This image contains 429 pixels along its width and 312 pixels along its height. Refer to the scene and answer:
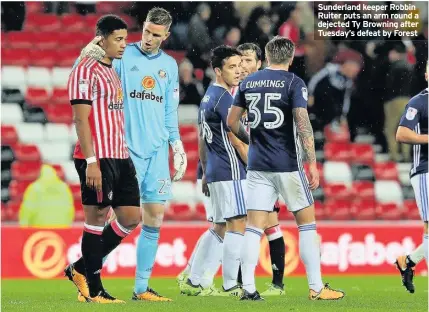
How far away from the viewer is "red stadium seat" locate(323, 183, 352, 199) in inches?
648

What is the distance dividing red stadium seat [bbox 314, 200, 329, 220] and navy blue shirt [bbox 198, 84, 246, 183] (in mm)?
6797

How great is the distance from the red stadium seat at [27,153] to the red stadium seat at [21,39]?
175 centimetres

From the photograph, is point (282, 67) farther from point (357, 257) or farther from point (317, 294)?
point (357, 257)

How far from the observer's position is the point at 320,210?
53.1ft

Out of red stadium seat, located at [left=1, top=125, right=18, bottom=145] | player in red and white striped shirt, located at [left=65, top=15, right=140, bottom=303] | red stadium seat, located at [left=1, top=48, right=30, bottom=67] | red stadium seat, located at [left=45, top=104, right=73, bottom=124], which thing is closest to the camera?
player in red and white striped shirt, located at [left=65, top=15, right=140, bottom=303]

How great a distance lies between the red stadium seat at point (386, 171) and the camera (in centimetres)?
1706

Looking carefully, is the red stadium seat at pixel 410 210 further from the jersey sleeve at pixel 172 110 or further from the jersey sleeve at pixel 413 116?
the jersey sleeve at pixel 172 110

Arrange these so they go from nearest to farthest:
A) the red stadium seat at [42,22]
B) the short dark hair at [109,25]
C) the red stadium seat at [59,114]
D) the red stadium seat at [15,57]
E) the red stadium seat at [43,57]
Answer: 1. the short dark hair at [109,25]
2. the red stadium seat at [59,114]
3. the red stadium seat at [15,57]
4. the red stadium seat at [43,57]
5. the red stadium seat at [42,22]

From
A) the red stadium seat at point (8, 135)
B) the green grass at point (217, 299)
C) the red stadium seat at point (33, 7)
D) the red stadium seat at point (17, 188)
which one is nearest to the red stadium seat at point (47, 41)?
the red stadium seat at point (33, 7)

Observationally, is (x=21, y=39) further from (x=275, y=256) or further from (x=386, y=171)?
(x=275, y=256)

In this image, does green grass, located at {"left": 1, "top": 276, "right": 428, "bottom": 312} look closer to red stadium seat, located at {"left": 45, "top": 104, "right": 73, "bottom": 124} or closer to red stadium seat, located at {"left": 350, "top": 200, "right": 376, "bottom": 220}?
red stadium seat, located at {"left": 350, "top": 200, "right": 376, "bottom": 220}

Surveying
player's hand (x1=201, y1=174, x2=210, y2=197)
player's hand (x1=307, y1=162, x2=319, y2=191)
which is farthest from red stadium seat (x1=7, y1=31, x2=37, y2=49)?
player's hand (x1=307, y1=162, x2=319, y2=191)

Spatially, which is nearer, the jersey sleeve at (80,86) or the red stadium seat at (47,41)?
the jersey sleeve at (80,86)

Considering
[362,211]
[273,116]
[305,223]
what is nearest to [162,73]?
[273,116]
